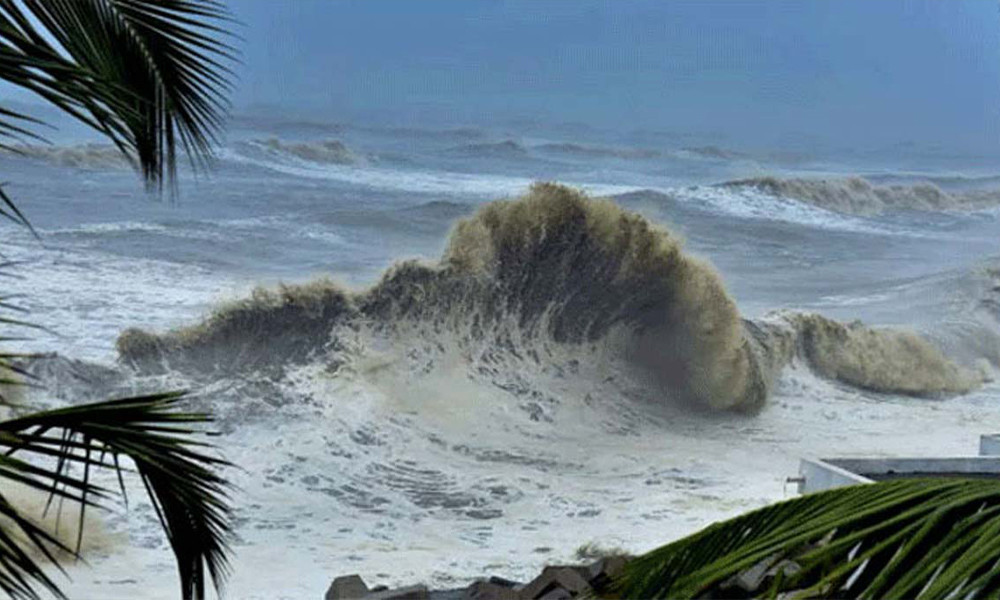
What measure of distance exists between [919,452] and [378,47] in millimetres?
2782

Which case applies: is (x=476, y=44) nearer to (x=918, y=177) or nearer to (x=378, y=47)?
(x=378, y=47)

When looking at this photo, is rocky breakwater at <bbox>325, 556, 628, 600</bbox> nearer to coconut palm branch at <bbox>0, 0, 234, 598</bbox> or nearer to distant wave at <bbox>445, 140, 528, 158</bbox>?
distant wave at <bbox>445, 140, 528, 158</bbox>

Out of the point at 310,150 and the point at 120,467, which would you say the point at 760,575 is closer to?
the point at 120,467

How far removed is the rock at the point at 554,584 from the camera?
386cm

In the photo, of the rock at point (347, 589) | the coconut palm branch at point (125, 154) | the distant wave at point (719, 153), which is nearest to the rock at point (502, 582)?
the rock at point (347, 589)

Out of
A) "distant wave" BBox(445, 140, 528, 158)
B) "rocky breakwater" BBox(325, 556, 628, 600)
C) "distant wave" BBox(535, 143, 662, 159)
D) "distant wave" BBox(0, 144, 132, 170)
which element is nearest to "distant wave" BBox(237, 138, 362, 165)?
"distant wave" BBox(445, 140, 528, 158)

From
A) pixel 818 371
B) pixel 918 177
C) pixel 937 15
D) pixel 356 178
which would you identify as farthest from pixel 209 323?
pixel 937 15

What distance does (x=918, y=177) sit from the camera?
20.0 ft

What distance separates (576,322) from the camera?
6.37m

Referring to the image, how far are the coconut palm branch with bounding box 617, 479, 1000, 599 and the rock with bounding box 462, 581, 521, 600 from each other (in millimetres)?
3724

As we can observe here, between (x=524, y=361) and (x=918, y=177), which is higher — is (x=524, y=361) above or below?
below

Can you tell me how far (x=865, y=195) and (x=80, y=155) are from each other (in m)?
3.28

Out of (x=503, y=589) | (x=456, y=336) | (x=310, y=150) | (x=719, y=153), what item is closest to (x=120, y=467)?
(x=503, y=589)

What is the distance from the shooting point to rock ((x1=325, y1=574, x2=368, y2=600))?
175 inches
